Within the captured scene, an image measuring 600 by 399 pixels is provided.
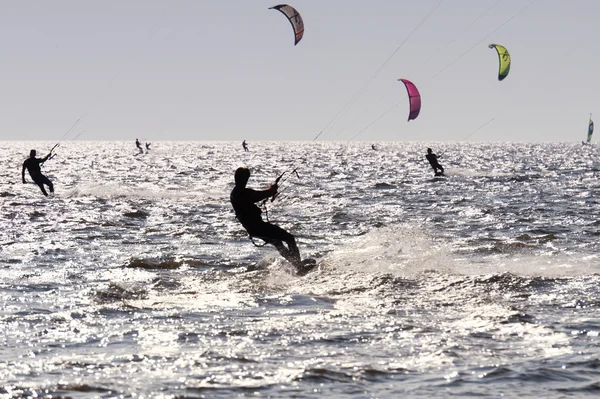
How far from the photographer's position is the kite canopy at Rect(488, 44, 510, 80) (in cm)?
3012

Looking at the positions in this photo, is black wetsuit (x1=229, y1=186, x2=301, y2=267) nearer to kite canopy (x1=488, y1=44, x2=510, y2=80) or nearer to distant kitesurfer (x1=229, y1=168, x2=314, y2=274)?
distant kitesurfer (x1=229, y1=168, x2=314, y2=274)

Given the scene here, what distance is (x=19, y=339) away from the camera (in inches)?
277

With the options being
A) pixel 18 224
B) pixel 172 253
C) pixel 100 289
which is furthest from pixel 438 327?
pixel 18 224

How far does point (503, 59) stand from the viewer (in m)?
30.4

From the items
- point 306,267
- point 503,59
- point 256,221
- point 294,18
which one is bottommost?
point 306,267

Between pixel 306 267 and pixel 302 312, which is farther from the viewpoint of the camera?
pixel 306 267

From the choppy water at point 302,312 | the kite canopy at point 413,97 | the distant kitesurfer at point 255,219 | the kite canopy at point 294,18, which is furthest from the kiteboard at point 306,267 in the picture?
the kite canopy at point 413,97

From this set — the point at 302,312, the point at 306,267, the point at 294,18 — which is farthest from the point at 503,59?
the point at 302,312

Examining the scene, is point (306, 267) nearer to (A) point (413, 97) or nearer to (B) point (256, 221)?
(B) point (256, 221)

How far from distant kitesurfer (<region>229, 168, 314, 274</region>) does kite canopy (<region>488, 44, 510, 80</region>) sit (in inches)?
804

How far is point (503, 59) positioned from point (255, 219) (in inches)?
838

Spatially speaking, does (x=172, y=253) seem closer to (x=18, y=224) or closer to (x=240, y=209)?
(x=240, y=209)

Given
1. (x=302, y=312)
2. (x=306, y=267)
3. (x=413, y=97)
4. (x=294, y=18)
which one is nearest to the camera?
(x=302, y=312)

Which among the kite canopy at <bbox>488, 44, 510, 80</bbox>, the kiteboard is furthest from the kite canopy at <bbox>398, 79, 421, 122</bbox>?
the kiteboard
